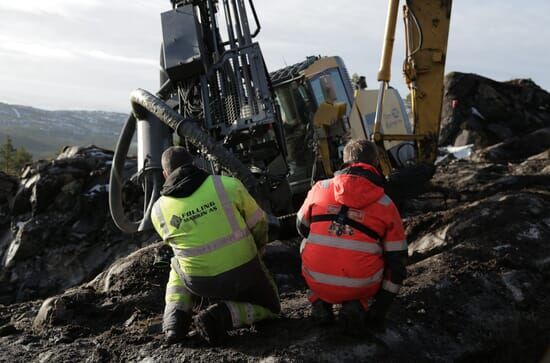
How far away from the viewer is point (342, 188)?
12.5 ft

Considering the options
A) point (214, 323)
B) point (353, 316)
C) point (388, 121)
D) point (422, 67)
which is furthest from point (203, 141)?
point (388, 121)

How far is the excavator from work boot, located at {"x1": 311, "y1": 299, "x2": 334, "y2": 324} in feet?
7.43

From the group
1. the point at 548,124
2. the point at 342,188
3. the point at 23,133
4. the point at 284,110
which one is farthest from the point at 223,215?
the point at 23,133

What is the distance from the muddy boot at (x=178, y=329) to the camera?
13.8ft

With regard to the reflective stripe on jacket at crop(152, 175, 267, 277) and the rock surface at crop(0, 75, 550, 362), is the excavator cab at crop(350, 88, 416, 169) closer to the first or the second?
the rock surface at crop(0, 75, 550, 362)

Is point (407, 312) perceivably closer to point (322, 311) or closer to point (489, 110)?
point (322, 311)

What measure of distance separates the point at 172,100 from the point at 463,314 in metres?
4.36

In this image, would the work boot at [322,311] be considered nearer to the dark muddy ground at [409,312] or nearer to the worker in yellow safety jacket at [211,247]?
the dark muddy ground at [409,312]

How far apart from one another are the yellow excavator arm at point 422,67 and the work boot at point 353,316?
4.64 metres

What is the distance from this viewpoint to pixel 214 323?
4.02 metres

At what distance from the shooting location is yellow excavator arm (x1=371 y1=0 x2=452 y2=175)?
8141mm

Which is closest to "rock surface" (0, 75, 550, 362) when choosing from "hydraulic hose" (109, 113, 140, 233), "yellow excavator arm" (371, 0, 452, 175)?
"yellow excavator arm" (371, 0, 452, 175)


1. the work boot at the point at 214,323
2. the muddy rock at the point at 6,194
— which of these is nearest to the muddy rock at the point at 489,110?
the muddy rock at the point at 6,194

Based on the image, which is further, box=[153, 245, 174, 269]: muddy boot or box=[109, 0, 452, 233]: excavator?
box=[109, 0, 452, 233]: excavator
